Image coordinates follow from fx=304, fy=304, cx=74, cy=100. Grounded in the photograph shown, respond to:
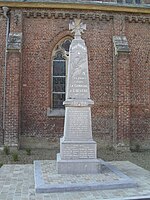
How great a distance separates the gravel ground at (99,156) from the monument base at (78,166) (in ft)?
8.29

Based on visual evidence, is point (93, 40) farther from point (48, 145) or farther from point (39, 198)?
point (39, 198)

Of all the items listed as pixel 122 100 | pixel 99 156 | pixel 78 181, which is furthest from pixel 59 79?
pixel 78 181

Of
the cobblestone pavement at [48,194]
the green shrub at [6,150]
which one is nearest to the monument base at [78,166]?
the cobblestone pavement at [48,194]

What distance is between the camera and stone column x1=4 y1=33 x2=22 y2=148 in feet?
45.2

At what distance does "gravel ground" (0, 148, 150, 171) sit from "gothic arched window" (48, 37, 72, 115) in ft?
8.01

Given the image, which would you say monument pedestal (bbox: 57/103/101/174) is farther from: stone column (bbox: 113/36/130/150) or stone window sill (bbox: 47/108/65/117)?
stone window sill (bbox: 47/108/65/117)

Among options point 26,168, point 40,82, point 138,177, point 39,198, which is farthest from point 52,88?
point 39,198

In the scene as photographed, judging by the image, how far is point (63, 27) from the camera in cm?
1527

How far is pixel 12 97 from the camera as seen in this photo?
13.8 m

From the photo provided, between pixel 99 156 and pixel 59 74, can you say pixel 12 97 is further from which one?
pixel 99 156

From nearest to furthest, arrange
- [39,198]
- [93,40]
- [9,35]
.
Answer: [39,198] < [9,35] < [93,40]

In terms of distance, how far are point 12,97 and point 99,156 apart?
15.4ft

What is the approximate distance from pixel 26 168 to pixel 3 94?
5.92m

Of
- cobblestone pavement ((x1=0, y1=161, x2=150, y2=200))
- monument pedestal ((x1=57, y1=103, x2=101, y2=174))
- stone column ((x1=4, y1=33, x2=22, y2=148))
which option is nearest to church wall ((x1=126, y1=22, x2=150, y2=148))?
stone column ((x1=4, y1=33, x2=22, y2=148))
